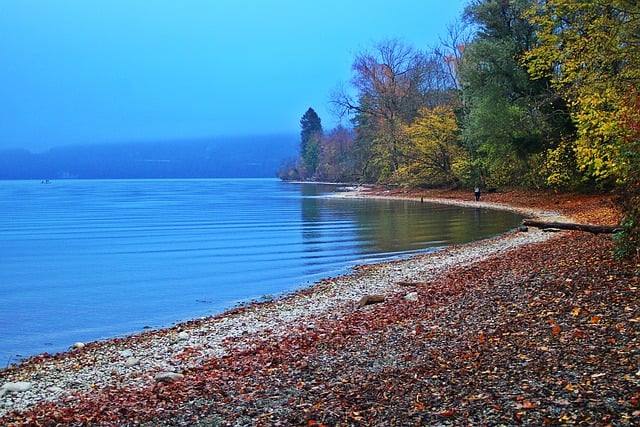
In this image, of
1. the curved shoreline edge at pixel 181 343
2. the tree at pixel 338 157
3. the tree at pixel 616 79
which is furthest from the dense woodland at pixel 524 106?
the tree at pixel 338 157

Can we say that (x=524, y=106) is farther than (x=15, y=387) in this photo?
Yes

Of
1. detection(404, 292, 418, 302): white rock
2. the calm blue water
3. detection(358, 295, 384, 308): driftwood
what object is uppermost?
detection(404, 292, 418, 302): white rock

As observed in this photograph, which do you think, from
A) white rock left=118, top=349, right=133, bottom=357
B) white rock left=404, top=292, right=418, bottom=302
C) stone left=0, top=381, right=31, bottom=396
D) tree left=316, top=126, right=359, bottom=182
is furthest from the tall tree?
tree left=316, top=126, right=359, bottom=182

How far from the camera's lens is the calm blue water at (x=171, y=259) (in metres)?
14.6

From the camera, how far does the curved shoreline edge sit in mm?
8844

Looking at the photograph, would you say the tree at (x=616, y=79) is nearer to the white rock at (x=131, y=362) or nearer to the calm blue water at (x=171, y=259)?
the calm blue water at (x=171, y=259)

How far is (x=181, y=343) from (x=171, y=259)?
44.6 ft

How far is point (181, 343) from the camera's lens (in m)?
11.2

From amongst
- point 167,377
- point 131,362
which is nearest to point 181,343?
point 131,362

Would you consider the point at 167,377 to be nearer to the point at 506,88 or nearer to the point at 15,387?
the point at 15,387

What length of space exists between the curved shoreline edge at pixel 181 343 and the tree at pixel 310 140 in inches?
4957

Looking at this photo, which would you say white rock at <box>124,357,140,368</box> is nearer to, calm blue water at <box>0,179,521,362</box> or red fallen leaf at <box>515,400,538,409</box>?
calm blue water at <box>0,179,521,362</box>

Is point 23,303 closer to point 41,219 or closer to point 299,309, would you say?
point 299,309

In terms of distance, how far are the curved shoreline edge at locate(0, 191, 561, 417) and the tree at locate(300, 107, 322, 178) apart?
126 meters
